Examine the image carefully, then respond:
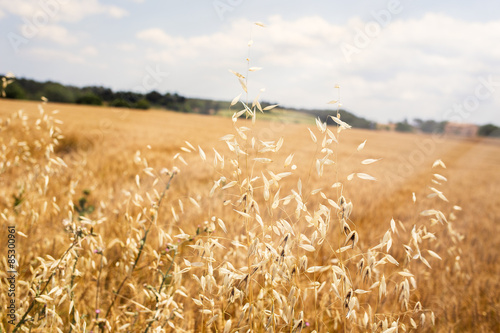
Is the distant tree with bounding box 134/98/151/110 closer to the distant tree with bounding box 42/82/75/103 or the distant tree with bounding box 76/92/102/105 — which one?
the distant tree with bounding box 76/92/102/105

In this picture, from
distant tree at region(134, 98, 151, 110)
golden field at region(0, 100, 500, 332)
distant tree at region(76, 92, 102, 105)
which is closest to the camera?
golden field at region(0, 100, 500, 332)

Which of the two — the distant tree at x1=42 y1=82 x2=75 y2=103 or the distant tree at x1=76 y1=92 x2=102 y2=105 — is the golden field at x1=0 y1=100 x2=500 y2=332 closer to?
the distant tree at x1=76 y1=92 x2=102 y2=105

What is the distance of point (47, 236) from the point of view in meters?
2.12

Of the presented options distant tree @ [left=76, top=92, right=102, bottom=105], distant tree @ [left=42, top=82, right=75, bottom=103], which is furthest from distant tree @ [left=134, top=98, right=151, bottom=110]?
distant tree @ [left=42, top=82, right=75, bottom=103]

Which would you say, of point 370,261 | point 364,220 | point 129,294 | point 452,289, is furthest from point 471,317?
point 129,294

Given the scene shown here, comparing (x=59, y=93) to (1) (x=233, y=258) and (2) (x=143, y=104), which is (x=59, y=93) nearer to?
(2) (x=143, y=104)

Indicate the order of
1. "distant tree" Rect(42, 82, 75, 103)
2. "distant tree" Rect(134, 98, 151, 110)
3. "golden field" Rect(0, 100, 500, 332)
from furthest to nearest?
1. "distant tree" Rect(42, 82, 75, 103)
2. "distant tree" Rect(134, 98, 151, 110)
3. "golden field" Rect(0, 100, 500, 332)

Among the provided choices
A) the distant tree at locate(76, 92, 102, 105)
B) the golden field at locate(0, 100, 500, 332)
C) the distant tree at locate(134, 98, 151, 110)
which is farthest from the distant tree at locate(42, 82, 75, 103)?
the golden field at locate(0, 100, 500, 332)

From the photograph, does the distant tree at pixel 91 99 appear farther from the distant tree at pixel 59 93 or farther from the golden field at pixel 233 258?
the golden field at pixel 233 258

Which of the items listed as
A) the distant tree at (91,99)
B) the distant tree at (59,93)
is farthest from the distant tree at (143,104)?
the distant tree at (59,93)

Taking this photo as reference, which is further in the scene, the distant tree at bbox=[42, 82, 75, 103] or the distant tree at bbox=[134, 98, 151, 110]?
the distant tree at bbox=[42, 82, 75, 103]

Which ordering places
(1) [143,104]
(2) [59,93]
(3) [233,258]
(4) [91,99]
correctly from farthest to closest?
1. (2) [59,93]
2. (4) [91,99]
3. (1) [143,104]
4. (3) [233,258]

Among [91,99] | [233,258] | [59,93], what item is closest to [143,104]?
[91,99]

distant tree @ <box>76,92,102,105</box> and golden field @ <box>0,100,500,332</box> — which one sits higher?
distant tree @ <box>76,92,102,105</box>
